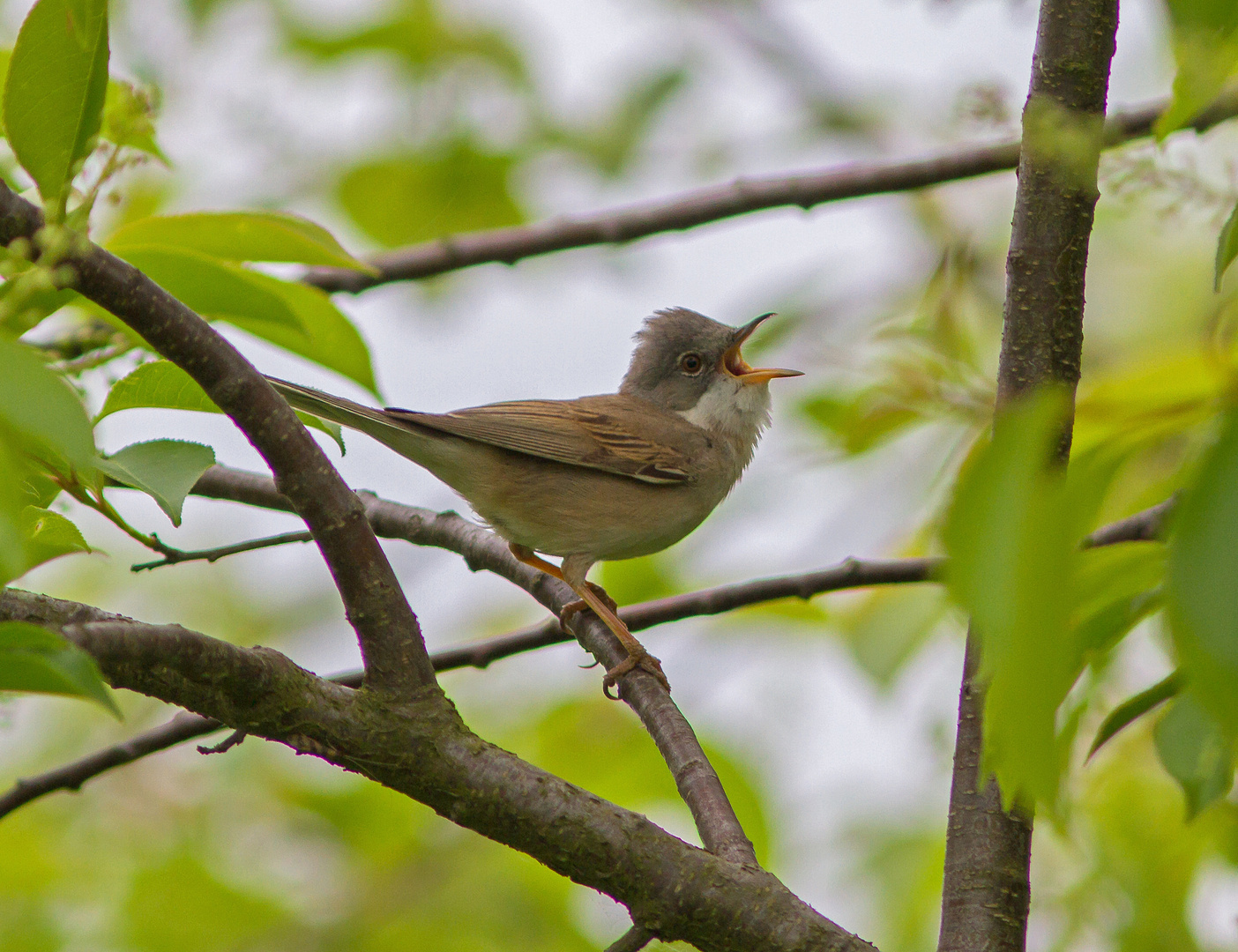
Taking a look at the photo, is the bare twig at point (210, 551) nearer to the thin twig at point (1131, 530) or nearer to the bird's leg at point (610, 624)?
the bird's leg at point (610, 624)

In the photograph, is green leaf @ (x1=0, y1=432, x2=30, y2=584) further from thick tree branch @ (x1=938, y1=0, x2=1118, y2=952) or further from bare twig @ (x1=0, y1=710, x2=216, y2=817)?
bare twig @ (x1=0, y1=710, x2=216, y2=817)

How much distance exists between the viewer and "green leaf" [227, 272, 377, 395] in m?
2.77

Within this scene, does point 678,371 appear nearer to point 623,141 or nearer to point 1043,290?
point 623,141

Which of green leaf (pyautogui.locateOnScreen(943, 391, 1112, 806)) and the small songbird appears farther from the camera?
the small songbird

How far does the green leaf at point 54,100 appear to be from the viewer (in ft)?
5.80

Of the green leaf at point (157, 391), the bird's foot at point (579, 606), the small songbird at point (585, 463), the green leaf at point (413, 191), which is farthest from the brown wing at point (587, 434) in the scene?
the green leaf at point (157, 391)

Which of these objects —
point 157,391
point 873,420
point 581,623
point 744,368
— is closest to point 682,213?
Answer: point 873,420

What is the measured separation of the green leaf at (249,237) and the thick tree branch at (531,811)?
3.08 feet

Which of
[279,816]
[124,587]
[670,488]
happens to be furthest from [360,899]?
[124,587]

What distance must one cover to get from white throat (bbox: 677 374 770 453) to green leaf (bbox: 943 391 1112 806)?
15.8 feet

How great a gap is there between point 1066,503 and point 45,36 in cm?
165

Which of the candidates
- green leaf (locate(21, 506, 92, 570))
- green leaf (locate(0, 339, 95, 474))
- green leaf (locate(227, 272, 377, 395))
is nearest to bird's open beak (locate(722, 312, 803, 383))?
green leaf (locate(227, 272, 377, 395))

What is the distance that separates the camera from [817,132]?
6.93 meters

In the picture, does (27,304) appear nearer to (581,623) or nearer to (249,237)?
(249,237)
